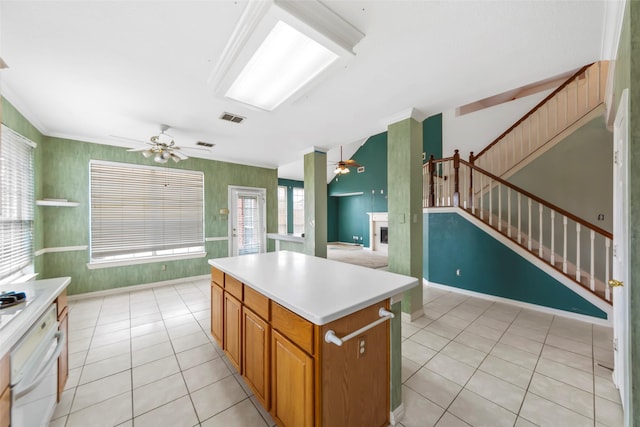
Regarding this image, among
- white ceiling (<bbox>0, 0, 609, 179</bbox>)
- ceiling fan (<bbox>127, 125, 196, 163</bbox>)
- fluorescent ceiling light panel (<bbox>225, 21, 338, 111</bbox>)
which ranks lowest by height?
ceiling fan (<bbox>127, 125, 196, 163</bbox>)

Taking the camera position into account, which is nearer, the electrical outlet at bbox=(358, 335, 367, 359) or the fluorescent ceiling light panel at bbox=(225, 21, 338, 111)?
the electrical outlet at bbox=(358, 335, 367, 359)

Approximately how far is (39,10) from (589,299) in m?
5.84

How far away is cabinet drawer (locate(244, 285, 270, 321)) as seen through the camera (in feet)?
5.11

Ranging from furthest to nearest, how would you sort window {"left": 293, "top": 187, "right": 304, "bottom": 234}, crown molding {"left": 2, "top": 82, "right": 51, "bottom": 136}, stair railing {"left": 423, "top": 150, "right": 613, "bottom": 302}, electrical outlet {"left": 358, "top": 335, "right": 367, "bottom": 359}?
window {"left": 293, "top": 187, "right": 304, "bottom": 234}, stair railing {"left": 423, "top": 150, "right": 613, "bottom": 302}, crown molding {"left": 2, "top": 82, "right": 51, "bottom": 136}, electrical outlet {"left": 358, "top": 335, "right": 367, "bottom": 359}

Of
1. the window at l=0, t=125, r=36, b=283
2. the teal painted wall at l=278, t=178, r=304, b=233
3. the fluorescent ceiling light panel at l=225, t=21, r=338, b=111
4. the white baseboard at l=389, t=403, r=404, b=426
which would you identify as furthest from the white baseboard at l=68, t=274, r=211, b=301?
the teal painted wall at l=278, t=178, r=304, b=233

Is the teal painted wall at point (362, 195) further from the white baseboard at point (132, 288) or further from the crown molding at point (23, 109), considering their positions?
the crown molding at point (23, 109)

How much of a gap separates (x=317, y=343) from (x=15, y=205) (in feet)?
12.8

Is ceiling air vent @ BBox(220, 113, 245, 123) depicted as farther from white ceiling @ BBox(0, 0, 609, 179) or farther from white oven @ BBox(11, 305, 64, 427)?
white oven @ BBox(11, 305, 64, 427)

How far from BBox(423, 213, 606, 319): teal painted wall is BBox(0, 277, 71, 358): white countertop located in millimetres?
4898

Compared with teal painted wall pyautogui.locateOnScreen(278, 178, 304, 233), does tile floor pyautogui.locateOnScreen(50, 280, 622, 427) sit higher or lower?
lower

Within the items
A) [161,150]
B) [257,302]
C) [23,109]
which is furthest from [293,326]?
[23,109]

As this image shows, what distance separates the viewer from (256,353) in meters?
1.67

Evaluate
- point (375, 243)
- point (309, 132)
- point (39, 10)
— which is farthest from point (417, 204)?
point (375, 243)

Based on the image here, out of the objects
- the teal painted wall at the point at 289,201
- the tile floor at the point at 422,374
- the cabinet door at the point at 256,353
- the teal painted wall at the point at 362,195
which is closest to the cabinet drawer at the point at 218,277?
the cabinet door at the point at 256,353
